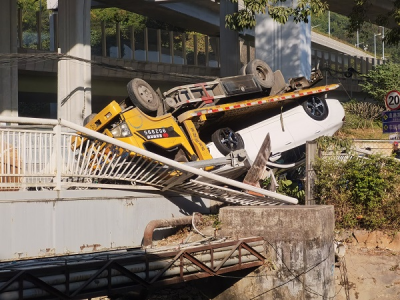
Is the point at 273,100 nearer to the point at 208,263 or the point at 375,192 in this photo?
the point at 375,192

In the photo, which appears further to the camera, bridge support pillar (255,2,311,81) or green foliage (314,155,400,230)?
bridge support pillar (255,2,311,81)

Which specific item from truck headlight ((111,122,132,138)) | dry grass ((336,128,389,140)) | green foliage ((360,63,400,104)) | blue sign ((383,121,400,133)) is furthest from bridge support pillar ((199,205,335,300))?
green foliage ((360,63,400,104))

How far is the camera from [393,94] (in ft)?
61.1

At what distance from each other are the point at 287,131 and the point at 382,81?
1557 cm

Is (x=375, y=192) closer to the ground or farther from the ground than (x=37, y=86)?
closer to the ground

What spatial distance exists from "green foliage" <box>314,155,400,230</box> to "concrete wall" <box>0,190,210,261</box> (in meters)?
3.44

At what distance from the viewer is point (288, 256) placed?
14680 millimetres

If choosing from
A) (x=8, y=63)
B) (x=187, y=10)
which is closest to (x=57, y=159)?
(x=8, y=63)

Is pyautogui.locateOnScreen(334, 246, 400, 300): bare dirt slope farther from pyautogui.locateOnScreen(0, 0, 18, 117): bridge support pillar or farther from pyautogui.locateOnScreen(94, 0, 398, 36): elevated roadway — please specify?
pyautogui.locateOnScreen(0, 0, 18, 117): bridge support pillar

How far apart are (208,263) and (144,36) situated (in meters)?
23.5

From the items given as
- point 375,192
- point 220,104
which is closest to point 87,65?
point 220,104

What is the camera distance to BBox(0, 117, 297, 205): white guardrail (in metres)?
13.4

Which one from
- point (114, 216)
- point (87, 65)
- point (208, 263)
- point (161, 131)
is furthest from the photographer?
point (87, 65)

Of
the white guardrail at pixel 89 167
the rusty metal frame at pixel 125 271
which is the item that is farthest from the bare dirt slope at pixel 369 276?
the rusty metal frame at pixel 125 271
